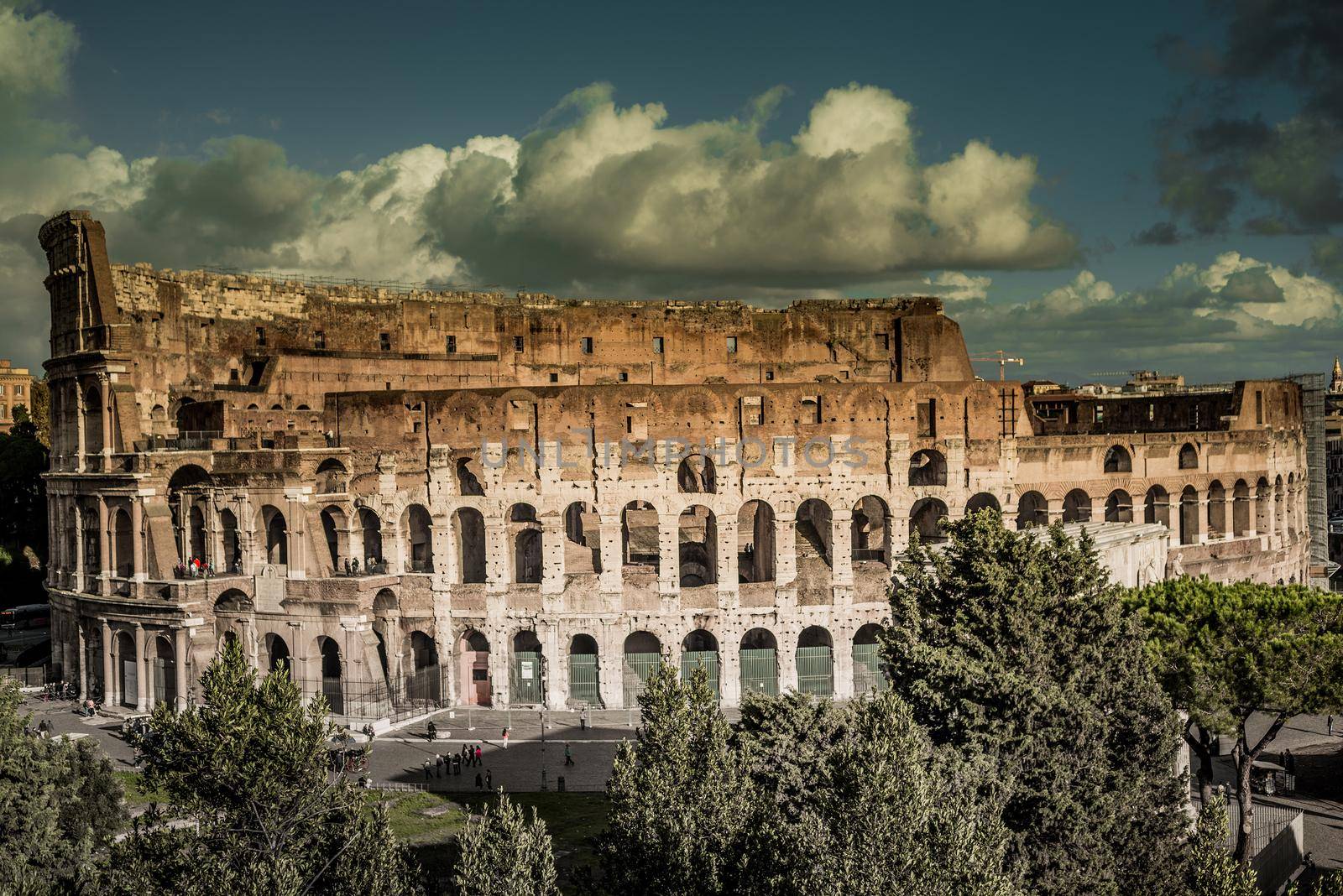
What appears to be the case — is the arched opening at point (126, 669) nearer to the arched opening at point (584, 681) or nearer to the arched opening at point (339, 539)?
the arched opening at point (339, 539)

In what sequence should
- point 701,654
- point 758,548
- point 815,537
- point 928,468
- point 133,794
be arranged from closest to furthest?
point 133,794 → point 701,654 → point 758,548 → point 815,537 → point 928,468

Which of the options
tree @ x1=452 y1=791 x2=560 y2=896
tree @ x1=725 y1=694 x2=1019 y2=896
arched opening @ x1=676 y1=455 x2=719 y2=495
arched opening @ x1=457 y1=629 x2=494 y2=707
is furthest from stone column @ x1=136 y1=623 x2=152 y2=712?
tree @ x1=725 y1=694 x2=1019 y2=896

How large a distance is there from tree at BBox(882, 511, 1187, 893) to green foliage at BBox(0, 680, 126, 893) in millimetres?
16128

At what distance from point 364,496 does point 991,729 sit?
27887mm

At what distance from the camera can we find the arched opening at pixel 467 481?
44.7 metres

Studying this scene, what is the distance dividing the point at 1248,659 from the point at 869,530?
841 inches

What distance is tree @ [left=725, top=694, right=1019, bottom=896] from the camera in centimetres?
1620

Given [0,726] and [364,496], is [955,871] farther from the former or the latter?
[364,496]

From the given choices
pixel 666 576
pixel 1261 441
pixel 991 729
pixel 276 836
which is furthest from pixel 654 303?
pixel 276 836

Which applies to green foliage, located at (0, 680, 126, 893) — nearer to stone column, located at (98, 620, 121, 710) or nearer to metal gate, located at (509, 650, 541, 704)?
metal gate, located at (509, 650, 541, 704)

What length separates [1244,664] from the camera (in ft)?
92.8

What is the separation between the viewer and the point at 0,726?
2438 centimetres

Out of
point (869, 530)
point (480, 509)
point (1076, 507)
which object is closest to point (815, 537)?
point (869, 530)

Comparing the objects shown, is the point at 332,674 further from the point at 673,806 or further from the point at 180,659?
the point at 673,806
